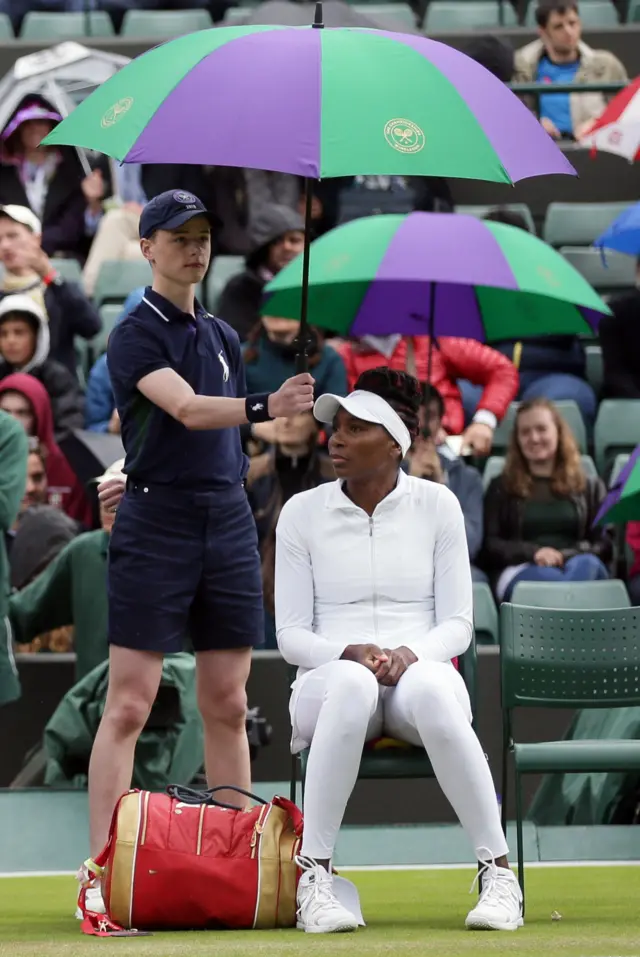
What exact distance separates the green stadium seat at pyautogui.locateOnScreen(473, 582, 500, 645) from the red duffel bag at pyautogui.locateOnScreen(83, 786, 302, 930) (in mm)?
2722

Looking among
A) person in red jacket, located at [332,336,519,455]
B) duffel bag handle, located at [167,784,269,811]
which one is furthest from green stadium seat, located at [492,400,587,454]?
duffel bag handle, located at [167,784,269,811]

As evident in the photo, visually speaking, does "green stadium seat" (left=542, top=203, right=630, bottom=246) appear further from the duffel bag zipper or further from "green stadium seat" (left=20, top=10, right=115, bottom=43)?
the duffel bag zipper

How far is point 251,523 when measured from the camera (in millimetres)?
4500

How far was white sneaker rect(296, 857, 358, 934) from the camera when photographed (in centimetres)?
401

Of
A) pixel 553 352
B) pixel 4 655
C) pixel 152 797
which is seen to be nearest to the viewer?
pixel 152 797

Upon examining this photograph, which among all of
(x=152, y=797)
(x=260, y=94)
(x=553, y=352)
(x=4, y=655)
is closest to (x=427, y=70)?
(x=260, y=94)

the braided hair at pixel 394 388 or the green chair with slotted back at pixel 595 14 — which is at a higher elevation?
the green chair with slotted back at pixel 595 14

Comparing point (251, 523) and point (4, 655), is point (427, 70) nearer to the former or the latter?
point (251, 523)

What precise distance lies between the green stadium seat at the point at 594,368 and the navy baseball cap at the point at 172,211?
5.05m

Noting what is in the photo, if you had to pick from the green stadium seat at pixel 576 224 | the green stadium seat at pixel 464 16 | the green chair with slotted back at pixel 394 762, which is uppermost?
the green stadium seat at pixel 464 16

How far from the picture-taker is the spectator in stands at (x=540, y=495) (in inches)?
296

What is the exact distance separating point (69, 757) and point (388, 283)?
2.27 metres

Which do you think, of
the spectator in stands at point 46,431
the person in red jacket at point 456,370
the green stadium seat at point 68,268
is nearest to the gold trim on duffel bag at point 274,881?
the spectator in stands at point 46,431

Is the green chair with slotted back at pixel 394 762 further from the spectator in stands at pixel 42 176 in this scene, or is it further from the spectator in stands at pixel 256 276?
the spectator in stands at pixel 42 176
